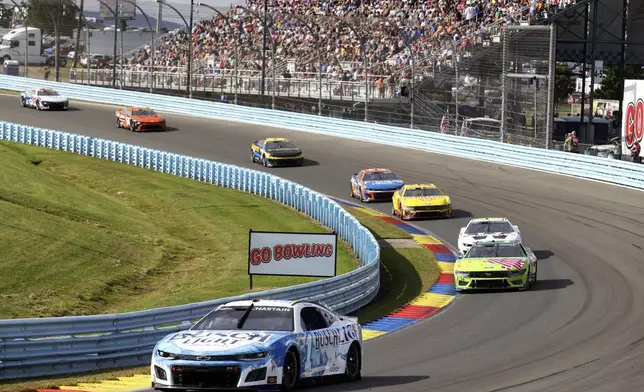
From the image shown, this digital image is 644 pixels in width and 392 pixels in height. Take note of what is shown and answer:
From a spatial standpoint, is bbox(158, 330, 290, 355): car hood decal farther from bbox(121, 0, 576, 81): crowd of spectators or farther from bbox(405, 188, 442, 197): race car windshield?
bbox(121, 0, 576, 81): crowd of spectators

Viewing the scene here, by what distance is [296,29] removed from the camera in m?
61.9

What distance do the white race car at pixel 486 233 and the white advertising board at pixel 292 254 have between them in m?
6.14

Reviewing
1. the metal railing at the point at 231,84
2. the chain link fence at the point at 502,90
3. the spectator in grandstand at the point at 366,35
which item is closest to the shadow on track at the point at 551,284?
the chain link fence at the point at 502,90

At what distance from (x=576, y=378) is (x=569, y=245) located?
52.2 feet

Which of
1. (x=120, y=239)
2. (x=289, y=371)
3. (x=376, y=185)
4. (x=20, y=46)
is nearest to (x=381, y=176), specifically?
(x=376, y=185)

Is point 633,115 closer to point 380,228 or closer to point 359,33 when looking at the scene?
point 380,228

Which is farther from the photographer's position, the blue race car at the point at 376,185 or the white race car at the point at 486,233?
the blue race car at the point at 376,185

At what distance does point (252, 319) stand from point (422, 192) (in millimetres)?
22496

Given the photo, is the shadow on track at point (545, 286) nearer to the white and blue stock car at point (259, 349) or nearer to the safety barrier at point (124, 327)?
the safety barrier at point (124, 327)

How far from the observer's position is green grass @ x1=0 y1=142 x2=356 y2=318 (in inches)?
989

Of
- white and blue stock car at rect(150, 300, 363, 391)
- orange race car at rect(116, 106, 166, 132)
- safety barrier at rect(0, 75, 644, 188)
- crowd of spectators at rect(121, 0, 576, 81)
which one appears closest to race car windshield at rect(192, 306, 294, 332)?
white and blue stock car at rect(150, 300, 363, 391)

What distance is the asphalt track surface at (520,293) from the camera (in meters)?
15.5

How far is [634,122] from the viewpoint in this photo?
4197 cm

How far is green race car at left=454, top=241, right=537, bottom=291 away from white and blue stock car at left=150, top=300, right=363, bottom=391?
31.3 ft
